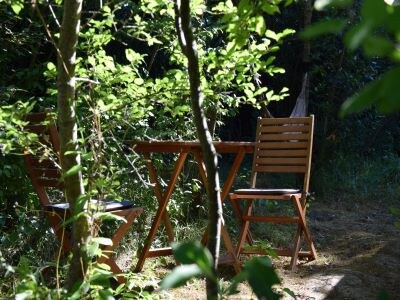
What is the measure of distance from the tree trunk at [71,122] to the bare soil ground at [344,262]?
78cm

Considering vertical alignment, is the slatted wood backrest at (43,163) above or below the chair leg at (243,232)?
above

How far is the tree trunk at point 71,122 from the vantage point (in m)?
2.23

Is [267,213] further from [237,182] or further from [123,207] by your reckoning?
[123,207]

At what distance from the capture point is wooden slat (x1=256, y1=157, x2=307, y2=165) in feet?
15.4

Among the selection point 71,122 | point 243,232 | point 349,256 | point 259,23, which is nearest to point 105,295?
point 71,122

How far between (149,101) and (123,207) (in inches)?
32.9

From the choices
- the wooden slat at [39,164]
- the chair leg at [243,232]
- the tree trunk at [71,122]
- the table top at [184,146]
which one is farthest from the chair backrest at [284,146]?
the tree trunk at [71,122]

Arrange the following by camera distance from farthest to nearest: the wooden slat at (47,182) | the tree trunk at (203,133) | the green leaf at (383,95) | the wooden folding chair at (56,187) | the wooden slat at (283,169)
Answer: the wooden slat at (283,169) < the wooden slat at (47,182) < the wooden folding chair at (56,187) < the tree trunk at (203,133) < the green leaf at (383,95)

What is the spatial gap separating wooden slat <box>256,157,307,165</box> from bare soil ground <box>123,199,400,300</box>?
2.53 feet

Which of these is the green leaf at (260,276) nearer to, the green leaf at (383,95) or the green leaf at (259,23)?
the green leaf at (383,95)

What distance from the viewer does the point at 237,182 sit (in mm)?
7172

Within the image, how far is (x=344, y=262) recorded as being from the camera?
4.69 m

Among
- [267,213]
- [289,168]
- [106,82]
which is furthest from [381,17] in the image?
[267,213]

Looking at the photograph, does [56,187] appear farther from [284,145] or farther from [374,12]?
[374,12]
